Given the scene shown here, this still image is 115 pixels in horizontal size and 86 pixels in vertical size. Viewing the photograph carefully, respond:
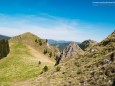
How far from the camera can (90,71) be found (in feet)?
108

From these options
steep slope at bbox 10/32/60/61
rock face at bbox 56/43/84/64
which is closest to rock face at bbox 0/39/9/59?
steep slope at bbox 10/32/60/61

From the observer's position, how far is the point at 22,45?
13350 centimetres

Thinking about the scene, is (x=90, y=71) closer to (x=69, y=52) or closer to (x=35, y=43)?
(x=69, y=52)

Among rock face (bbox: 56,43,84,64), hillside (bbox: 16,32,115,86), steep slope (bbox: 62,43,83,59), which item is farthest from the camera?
steep slope (bbox: 62,43,83,59)

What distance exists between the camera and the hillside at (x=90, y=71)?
2957 centimetres

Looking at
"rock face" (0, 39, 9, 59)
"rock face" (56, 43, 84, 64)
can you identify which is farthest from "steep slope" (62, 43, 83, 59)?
"rock face" (0, 39, 9, 59)

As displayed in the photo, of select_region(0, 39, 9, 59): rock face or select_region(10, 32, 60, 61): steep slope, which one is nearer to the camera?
select_region(0, 39, 9, 59): rock face

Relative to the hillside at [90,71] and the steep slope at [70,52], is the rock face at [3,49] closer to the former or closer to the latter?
the steep slope at [70,52]

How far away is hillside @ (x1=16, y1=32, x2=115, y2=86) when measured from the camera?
97.0ft

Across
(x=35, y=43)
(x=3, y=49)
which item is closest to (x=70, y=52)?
(x=3, y=49)

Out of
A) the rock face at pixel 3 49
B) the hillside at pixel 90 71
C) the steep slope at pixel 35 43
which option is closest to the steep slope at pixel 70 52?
the hillside at pixel 90 71

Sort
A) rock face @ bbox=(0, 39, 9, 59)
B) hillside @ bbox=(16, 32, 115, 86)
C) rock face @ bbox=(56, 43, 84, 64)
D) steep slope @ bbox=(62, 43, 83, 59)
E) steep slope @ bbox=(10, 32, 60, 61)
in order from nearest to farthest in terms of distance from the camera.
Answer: hillside @ bbox=(16, 32, 115, 86) → rock face @ bbox=(56, 43, 84, 64) → steep slope @ bbox=(62, 43, 83, 59) → rock face @ bbox=(0, 39, 9, 59) → steep slope @ bbox=(10, 32, 60, 61)

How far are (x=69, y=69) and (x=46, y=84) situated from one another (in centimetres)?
526

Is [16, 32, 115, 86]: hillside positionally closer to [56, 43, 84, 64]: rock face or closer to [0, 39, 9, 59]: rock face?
[56, 43, 84, 64]: rock face
